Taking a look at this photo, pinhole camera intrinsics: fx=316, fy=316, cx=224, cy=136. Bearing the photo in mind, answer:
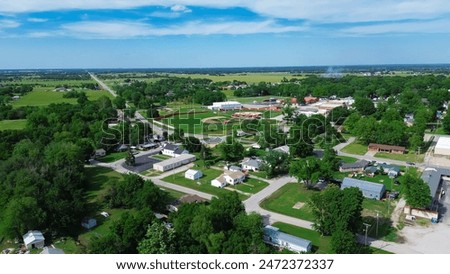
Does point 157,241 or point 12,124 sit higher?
point 12,124

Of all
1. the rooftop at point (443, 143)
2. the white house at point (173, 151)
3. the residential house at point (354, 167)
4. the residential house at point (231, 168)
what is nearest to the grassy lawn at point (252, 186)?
the residential house at point (231, 168)

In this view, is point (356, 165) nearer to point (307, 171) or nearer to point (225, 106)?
point (307, 171)

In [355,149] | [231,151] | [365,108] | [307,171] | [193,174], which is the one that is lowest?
[193,174]

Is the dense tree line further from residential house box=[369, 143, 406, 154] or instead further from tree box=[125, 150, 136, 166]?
residential house box=[369, 143, 406, 154]

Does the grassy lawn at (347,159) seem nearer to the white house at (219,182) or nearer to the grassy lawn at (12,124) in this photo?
the white house at (219,182)

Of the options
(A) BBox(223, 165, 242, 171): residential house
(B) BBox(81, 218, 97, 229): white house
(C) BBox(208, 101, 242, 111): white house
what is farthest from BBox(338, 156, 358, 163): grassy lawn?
(C) BBox(208, 101, 242, 111): white house

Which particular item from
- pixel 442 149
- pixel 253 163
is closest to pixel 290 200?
pixel 253 163
